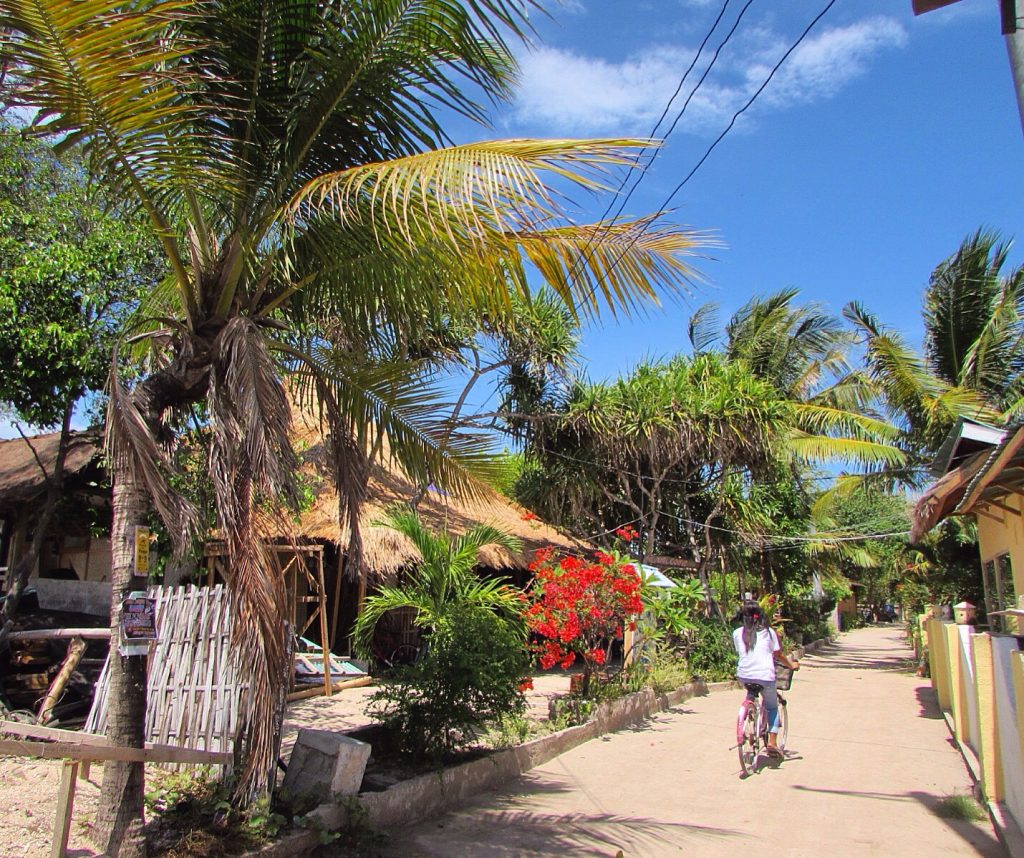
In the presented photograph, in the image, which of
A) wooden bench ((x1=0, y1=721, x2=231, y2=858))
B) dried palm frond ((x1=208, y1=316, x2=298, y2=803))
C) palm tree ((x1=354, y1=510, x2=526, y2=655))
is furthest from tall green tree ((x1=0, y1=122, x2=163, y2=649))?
wooden bench ((x1=0, y1=721, x2=231, y2=858))

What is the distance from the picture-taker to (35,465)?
12.2m

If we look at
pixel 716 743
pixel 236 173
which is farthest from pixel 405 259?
pixel 716 743

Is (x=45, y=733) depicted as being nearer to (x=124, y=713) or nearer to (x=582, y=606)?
(x=124, y=713)

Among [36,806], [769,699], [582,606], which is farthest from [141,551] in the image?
[582,606]

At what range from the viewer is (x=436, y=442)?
234 inches

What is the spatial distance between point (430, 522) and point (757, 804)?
28.3 feet

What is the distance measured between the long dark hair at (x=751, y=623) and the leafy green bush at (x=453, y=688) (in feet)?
7.82

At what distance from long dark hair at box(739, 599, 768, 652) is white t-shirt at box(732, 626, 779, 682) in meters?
0.04

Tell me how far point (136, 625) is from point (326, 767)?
180 centimetres

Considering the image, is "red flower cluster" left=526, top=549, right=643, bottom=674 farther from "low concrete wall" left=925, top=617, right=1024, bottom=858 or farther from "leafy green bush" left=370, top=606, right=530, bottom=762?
"low concrete wall" left=925, top=617, right=1024, bottom=858

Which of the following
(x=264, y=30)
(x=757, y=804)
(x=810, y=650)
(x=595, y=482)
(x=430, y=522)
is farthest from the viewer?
(x=810, y=650)

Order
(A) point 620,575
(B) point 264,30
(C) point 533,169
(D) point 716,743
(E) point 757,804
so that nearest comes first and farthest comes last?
(C) point 533,169, (B) point 264,30, (E) point 757,804, (D) point 716,743, (A) point 620,575

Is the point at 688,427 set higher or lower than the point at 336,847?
higher

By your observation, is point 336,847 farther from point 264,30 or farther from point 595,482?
point 595,482
